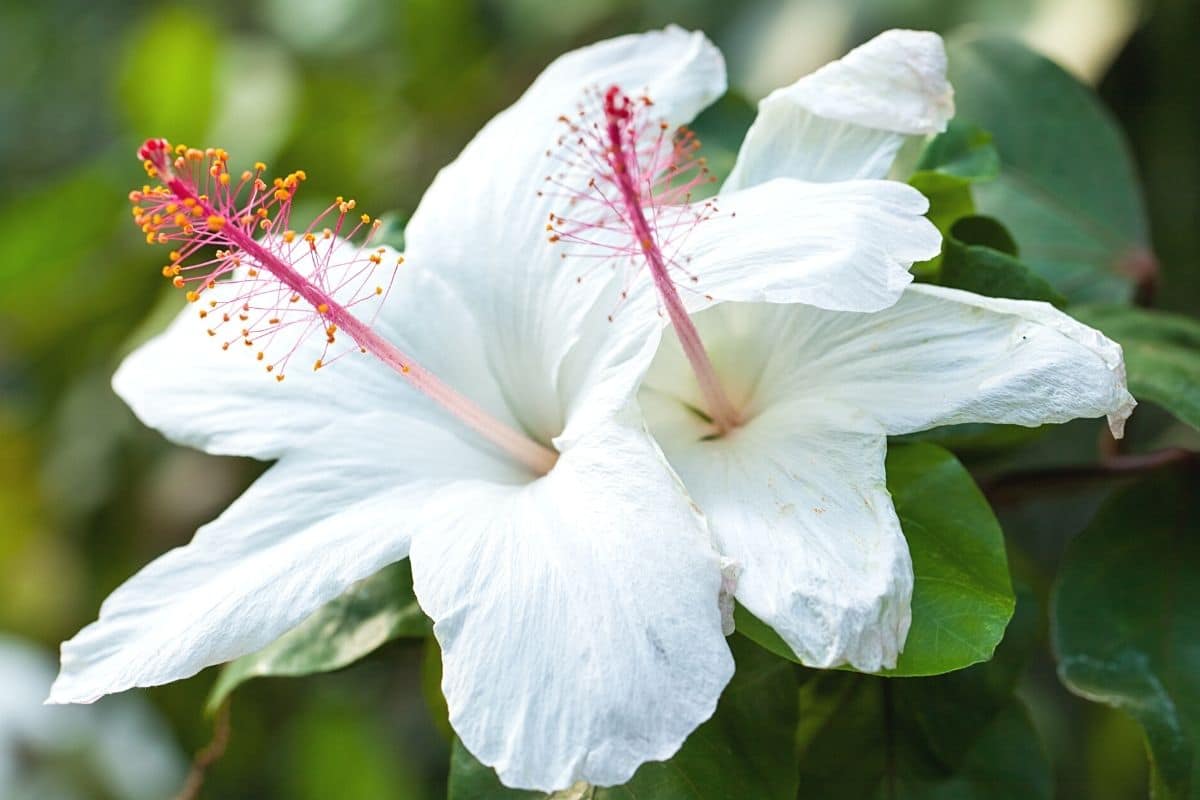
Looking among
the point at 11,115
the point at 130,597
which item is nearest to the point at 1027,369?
the point at 130,597

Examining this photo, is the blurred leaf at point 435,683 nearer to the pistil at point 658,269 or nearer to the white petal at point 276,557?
the white petal at point 276,557

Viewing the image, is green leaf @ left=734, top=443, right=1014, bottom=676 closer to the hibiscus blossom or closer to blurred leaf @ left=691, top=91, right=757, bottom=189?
the hibiscus blossom

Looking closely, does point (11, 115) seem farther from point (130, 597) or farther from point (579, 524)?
point (579, 524)

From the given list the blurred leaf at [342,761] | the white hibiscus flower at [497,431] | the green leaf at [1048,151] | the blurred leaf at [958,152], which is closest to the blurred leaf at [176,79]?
the blurred leaf at [342,761]

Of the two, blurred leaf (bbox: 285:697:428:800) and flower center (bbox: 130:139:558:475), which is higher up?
flower center (bbox: 130:139:558:475)

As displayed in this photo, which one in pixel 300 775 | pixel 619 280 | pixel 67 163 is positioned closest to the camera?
pixel 619 280

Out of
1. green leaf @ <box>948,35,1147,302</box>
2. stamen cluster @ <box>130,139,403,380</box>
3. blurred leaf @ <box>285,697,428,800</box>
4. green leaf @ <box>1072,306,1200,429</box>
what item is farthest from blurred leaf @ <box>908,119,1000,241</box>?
blurred leaf @ <box>285,697,428,800</box>
